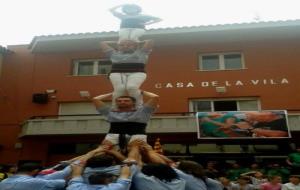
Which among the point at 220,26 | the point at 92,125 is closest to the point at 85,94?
the point at 92,125

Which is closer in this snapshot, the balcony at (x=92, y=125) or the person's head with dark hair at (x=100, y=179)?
the person's head with dark hair at (x=100, y=179)

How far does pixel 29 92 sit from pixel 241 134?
9.07 metres

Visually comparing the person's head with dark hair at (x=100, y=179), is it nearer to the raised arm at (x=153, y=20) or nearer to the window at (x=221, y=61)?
the raised arm at (x=153, y=20)

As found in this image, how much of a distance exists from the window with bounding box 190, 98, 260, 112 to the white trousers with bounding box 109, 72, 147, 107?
969cm

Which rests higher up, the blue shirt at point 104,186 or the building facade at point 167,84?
the building facade at point 167,84

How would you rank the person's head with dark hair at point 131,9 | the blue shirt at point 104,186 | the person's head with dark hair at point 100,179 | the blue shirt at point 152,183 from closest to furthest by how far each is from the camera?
the blue shirt at point 104,186
the person's head with dark hair at point 100,179
the blue shirt at point 152,183
the person's head with dark hair at point 131,9

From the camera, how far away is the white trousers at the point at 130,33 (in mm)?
6621

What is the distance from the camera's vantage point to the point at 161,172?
3848mm

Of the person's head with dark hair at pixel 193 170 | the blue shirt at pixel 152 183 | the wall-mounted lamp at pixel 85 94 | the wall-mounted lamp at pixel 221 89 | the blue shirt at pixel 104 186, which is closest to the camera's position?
the blue shirt at pixel 104 186

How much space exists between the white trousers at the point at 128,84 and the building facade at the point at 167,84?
8.13m

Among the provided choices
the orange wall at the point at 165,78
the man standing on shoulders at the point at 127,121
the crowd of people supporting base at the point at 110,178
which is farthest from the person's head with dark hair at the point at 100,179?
the orange wall at the point at 165,78

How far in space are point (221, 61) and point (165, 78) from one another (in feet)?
7.91

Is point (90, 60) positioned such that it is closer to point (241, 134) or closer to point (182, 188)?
point (241, 134)

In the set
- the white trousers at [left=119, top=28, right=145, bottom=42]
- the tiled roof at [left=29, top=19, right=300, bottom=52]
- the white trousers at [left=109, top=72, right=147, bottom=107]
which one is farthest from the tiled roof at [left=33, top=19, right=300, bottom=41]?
the white trousers at [left=109, top=72, right=147, bottom=107]
